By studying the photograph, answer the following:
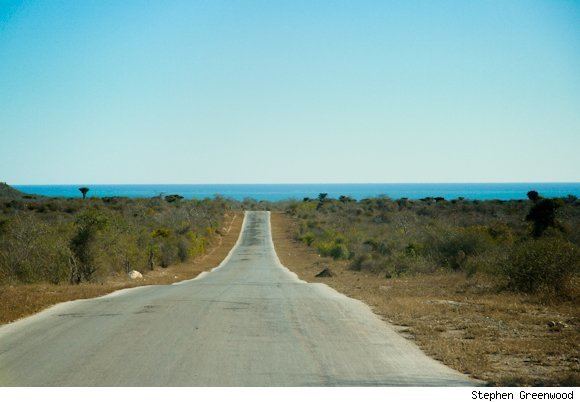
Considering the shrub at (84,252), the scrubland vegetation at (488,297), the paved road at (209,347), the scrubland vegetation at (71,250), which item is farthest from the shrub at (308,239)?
the paved road at (209,347)

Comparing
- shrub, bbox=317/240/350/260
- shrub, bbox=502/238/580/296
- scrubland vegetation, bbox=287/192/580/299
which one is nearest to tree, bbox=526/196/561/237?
scrubland vegetation, bbox=287/192/580/299

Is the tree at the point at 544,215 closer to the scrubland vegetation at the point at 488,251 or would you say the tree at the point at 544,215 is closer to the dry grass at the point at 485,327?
the scrubland vegetation at the point at 488,251

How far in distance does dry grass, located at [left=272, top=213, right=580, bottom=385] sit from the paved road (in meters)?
0.60

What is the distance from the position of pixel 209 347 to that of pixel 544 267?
11931 mm

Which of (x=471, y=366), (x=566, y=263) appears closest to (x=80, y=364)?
(x=471, y=366)

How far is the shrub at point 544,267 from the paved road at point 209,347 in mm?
5798

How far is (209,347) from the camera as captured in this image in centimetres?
1063

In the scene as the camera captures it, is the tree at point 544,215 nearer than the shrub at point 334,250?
Yes

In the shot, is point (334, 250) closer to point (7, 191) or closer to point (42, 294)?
point (42, 294)

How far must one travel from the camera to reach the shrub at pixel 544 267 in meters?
18.3

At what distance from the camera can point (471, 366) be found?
9.76 metres

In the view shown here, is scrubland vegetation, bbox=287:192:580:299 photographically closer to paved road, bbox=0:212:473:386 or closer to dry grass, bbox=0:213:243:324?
paved road, bbox=0:212:473:386

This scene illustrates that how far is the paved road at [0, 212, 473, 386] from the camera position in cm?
869
